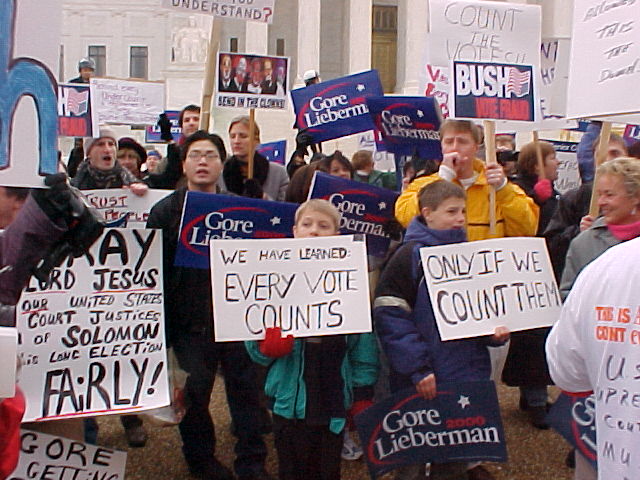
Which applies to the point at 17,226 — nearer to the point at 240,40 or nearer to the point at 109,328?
the point at 109,328

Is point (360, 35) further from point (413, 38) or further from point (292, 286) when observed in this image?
point (292, 286)

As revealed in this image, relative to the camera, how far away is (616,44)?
4457 mm

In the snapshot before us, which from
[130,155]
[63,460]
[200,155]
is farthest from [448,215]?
[130,155]

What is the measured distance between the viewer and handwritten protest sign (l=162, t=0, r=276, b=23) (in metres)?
6.34

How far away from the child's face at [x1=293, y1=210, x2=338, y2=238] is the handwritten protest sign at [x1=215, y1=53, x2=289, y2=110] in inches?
116

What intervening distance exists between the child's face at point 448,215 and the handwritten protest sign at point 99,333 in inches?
56.2

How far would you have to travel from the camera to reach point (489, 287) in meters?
4.39

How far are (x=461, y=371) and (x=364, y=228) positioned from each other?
1470 millimetres

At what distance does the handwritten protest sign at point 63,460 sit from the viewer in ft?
13.2

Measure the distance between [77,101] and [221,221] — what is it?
13.0ft

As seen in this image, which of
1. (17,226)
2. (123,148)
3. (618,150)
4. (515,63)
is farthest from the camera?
(123,148)

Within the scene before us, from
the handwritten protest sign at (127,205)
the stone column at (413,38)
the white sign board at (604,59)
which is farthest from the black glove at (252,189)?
the stone column at (413,38)

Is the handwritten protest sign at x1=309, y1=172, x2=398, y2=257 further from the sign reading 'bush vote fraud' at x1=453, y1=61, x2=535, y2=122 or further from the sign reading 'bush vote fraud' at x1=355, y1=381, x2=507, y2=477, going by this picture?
the sign reading 'bush vote fraud' at x1=355, y1=381, x2=507, y2=477

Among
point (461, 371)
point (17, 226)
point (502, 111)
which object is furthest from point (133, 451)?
point (502, 111)
